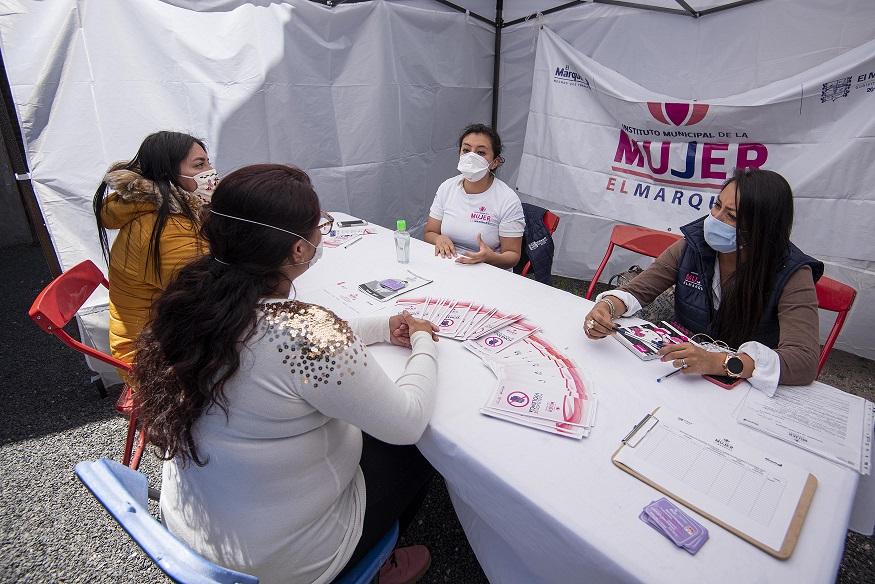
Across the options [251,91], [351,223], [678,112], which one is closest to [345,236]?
[351,223]

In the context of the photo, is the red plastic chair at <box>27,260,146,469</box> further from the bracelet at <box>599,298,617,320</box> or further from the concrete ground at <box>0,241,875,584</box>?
the bracelet at <box>599,298,617,320</box>

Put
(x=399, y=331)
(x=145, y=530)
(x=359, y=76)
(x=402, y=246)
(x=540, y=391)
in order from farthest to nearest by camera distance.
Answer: (x=359, y=76) → (x=402, y=246) → (x=399, y=331) → (x=540, y=391) → (x=145, y=530)

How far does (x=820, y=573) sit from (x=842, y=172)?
2.87 metres

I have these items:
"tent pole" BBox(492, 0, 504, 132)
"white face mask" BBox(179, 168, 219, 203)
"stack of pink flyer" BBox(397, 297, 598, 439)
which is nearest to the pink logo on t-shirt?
"stack of pink flyer" BBox(397, 297, 598, 439)

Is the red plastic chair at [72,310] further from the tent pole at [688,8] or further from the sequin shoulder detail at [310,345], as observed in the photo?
the tent pole at [688,8]

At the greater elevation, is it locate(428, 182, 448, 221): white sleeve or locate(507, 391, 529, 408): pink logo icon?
locate(428, 182, 448, 221): white sleeve

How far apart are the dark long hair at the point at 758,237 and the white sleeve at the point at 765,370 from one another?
0.98 ft

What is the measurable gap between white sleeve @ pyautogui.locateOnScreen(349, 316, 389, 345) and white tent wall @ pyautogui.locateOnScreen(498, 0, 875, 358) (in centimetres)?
284

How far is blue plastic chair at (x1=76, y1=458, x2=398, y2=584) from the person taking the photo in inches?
27.9

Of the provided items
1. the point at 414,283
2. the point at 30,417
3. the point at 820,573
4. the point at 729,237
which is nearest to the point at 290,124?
the point at 414,283

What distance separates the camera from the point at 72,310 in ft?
5.31

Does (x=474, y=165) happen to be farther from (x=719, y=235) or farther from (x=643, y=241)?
(x=719, y=235)

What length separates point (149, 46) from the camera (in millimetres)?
2473

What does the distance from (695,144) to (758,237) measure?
2019 mm
